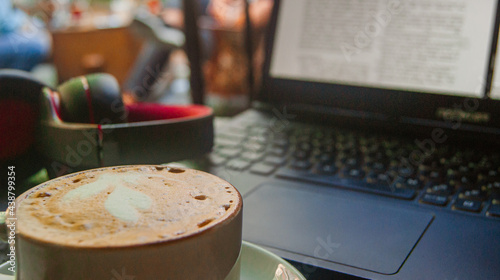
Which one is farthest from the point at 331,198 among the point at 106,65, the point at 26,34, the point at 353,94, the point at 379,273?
the point at 26,34

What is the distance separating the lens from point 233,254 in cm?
20

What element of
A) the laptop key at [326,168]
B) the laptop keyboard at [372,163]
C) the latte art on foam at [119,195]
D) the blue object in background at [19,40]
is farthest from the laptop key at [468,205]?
the blue object in background at [19,40]

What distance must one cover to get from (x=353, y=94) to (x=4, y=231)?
398 millimetres

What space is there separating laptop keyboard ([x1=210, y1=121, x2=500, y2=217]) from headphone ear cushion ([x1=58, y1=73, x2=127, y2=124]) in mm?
110

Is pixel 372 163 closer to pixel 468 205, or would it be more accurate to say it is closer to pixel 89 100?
pixel 468 205

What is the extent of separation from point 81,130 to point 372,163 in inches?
9.7

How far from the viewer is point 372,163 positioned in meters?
0.39

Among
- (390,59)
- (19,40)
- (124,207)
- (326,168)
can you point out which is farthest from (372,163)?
(19,40)

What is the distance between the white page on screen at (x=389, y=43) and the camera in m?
0.45

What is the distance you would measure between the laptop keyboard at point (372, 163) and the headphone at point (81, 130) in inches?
3.2

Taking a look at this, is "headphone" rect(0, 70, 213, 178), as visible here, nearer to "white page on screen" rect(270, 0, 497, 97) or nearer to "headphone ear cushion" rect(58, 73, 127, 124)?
"headphone ear cushion" rect(58, 73, 127, 124)

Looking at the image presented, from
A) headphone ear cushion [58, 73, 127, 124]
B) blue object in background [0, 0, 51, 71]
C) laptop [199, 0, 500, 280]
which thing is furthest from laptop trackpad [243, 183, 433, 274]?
blue object in background [0, 0, 51, 71]

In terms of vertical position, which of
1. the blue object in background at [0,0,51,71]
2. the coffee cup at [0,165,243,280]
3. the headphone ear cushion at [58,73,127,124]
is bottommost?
the blue object in background at [0,0,51,71]

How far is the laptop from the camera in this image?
26 cm
